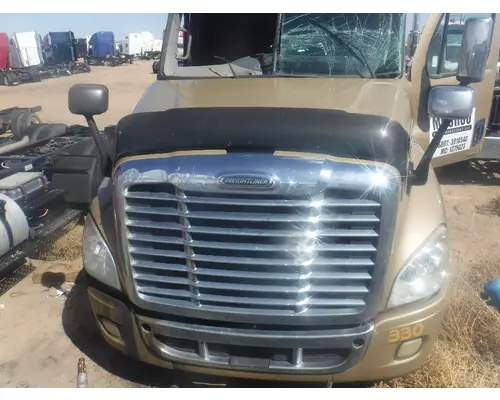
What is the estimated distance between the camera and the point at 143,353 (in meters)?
2.93

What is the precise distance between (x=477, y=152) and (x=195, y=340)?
5.45 m

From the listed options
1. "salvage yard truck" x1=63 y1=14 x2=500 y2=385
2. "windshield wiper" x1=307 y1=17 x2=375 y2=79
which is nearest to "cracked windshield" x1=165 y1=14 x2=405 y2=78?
"windshield wiper" x1=307 y1=17 x2=375 y2=79

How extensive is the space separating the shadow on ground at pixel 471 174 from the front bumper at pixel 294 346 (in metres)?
5.45

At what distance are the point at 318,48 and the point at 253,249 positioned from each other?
1944 millimetres

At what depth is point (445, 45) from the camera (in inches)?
224

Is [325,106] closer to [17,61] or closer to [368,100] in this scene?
[368,100]

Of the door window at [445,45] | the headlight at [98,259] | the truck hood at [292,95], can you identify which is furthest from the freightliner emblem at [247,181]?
the door window at [445,45]

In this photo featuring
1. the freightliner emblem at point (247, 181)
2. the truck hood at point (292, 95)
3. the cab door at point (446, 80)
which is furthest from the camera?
the cab door at point (446, 80)

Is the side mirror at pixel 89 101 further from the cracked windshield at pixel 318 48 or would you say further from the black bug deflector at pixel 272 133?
the cracked windshield at pixel 318 48

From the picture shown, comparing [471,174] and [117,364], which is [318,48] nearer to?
[117,364]

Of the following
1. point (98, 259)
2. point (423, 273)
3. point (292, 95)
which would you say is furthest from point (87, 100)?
point (423, 273)

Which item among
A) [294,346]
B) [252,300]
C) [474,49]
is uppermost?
[474,49]

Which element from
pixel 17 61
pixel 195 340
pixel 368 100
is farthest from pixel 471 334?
pixel 17 61

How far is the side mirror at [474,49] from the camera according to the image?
3.90 m
